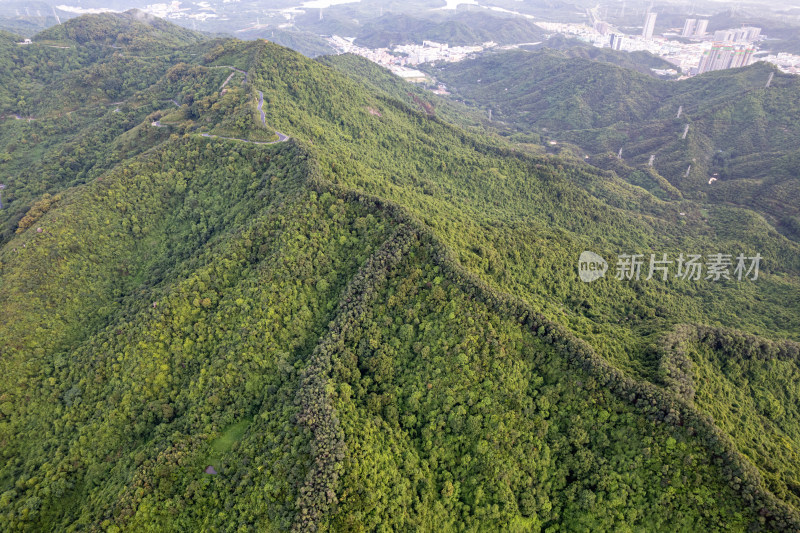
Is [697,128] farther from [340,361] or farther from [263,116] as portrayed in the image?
[340,361]

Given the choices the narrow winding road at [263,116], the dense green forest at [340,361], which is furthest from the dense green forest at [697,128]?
the narrow winding road at [263,116]

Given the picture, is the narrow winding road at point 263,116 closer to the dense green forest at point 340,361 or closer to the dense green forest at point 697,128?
the dense green forest at point 340,361

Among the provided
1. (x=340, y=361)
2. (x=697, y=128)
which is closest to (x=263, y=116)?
(x=340, y=361)

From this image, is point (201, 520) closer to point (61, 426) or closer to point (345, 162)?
point (61, 426)

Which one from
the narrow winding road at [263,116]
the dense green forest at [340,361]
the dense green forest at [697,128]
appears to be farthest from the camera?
the dense green forest at [697,128]

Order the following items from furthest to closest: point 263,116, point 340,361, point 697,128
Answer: point 697,128
point 263,116
point 340,361

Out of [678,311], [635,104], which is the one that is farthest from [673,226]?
[635,104]

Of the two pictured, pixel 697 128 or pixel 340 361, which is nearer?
pixel 340 361
